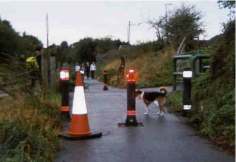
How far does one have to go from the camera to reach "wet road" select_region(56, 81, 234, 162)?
26.1 feet

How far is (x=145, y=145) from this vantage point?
8.88 meters

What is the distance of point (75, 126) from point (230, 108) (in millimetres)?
2409

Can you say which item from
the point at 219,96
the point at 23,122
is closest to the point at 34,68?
the point at 219,96

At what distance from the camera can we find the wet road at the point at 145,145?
7945mm

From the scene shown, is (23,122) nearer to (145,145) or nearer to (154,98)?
(145,145)

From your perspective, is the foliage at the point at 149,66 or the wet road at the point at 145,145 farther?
the foliage at the point at 149,66

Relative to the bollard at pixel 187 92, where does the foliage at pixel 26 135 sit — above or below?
below

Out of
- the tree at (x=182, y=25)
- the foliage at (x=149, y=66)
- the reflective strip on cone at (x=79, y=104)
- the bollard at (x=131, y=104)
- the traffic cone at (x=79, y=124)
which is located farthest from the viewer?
the tree at (x=182, y=25)

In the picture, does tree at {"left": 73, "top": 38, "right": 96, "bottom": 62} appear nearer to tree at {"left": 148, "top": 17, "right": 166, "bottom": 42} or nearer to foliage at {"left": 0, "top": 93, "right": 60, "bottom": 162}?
tree at {"left": 148, "top": 17, "right": 166, "bottom": 42}

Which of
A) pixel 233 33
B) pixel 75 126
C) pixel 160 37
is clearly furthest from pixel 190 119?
pixel 160 37

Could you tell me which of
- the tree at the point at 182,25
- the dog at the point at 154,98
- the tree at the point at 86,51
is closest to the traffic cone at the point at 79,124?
the dog at the point at 154,98

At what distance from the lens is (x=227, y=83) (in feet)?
33.7

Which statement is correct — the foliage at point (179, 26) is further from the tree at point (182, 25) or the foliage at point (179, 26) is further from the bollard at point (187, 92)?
the bollard at point (187, 92)

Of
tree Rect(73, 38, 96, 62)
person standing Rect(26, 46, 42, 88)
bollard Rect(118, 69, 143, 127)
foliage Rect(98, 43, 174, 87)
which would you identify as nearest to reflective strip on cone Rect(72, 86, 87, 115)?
bollard Rect(118, 69, 143, 127)
